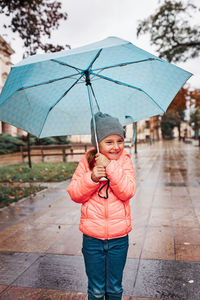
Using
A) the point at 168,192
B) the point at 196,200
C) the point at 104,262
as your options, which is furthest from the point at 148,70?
the point at 168,192

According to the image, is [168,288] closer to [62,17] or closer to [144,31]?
[62,17]

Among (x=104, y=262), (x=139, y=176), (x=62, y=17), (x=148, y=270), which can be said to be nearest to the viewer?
(x=104, y=262)

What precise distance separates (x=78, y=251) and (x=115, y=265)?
1655mm

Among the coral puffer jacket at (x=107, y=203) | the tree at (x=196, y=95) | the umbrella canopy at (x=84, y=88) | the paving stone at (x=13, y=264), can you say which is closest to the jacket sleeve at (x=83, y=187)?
the coral puffer jacket at (x=107, y=203)

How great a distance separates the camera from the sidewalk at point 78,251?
2.66m

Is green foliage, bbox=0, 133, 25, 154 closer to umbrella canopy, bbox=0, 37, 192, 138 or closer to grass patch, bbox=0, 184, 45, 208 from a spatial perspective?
grass patch, bbox=0, 184, 45, 208

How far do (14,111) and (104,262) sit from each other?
154 centimetres

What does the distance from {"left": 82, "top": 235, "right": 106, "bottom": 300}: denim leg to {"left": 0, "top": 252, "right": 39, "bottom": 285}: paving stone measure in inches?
50.2

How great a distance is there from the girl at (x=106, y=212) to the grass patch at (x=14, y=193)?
4.44 metres

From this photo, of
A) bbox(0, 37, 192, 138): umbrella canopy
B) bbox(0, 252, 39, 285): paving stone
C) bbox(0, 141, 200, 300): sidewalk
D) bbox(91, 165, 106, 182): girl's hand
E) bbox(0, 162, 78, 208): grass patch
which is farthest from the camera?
bbox(0, 162, 78, 208): grass patch

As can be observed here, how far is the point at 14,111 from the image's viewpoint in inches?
101

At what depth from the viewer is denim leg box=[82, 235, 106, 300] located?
1.95 meters

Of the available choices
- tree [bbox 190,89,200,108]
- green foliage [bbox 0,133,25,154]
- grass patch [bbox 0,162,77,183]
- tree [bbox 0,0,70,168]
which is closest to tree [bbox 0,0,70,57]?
tree [bbox 0,0,70,168]

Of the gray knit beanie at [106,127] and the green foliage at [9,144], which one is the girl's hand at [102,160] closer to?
the gray knit beanie at [106,127]
